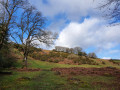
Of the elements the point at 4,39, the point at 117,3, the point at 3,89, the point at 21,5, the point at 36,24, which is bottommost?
the point at 3,89

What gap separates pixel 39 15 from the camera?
2036 cm

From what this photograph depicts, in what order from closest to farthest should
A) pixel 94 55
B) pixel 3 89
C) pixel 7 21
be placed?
1. pixel 3 89
2. pixel 7 21
3. pixel 94 55

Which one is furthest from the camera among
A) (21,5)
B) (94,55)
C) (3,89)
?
(94,55)

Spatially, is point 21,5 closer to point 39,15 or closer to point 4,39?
point 39,15

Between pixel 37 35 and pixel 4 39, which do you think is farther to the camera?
pixel 37 35

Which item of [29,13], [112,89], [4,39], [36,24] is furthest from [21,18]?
[112,89]

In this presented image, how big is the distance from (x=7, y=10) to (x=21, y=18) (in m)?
3.96

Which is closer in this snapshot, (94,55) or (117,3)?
(117,3)

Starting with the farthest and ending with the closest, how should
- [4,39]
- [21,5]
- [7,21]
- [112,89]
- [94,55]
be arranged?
[94,55], [21,5], [7,21], [4,39], [112,89]

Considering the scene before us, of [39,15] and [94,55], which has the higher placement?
[39,15]

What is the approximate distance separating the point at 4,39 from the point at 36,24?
Answer: 31.7ft

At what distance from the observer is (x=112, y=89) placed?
17.2ft

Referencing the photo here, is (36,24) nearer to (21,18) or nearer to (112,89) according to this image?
(21,18)

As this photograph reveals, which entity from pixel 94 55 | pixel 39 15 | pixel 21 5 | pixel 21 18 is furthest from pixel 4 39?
pixel 94 55
